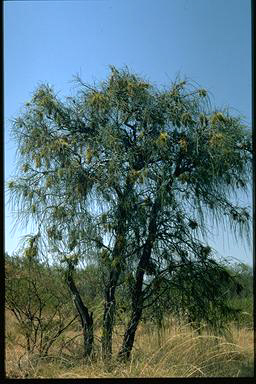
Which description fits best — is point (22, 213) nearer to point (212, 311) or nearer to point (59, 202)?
point (59, 202)

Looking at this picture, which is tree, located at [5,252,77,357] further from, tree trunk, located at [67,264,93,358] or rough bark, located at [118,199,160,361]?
rough bark, located at [118,199,160,361]

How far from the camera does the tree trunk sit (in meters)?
4.05

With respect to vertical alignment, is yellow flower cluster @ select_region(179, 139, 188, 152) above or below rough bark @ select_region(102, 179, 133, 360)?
above

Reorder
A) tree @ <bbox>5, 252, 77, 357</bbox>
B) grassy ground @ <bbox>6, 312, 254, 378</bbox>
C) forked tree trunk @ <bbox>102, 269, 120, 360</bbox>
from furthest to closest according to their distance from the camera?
tree @ <bbox>5, 252, 77, 357</bbox> < forked tree trunk @ <bbox>102, 269, 120, 360</bbox> < grassy ground @ <bbox>6, 312, 254, 378</bbox>

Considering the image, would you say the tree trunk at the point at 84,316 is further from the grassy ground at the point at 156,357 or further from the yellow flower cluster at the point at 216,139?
the yellow flower cluster at the point at 216,139

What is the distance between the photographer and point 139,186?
412 centimetres

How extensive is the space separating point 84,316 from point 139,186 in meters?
1.06

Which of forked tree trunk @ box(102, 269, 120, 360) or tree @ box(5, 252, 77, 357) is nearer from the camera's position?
forked tree trunk @ box(102, 269, 120, 360)

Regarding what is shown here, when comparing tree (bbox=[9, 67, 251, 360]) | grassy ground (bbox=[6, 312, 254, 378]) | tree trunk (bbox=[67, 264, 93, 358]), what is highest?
tree (bbox=[9, 67, 251, 360])

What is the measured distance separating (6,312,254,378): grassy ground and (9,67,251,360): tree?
144 mm

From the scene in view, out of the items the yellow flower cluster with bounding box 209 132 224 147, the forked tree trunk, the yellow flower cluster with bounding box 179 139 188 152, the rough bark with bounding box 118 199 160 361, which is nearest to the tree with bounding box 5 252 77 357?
the forked tree trunk

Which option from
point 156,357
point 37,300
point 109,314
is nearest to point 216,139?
point 109,314

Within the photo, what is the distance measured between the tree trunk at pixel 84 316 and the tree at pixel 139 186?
0.01 meters

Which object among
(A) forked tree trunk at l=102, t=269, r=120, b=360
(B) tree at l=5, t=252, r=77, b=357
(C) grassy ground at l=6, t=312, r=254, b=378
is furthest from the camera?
(B) tree at l=5, t=252, r=77, b=357
